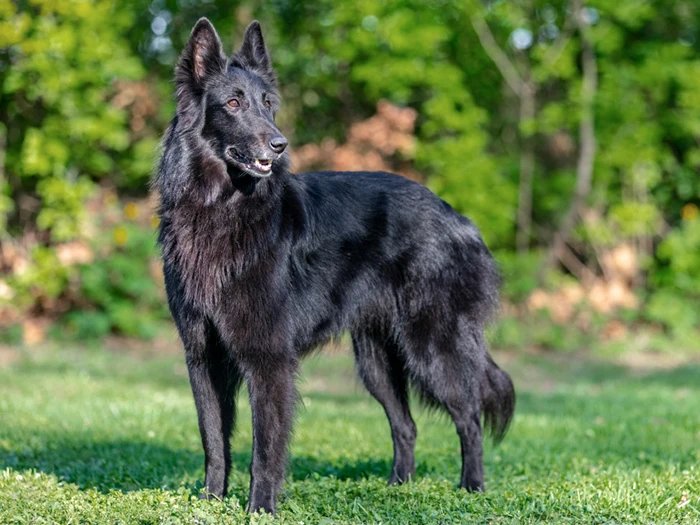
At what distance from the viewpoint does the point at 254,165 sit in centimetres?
429

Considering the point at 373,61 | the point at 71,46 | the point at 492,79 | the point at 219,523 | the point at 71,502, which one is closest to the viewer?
the point at 219,523

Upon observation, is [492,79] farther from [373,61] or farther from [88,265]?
[88,265]

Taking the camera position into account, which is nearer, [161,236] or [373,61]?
[161,236]

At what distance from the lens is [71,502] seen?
416cm

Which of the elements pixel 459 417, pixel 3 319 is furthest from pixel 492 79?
pixel 459 417

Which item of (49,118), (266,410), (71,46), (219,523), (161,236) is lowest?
(219,523)

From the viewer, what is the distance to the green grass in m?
4.18

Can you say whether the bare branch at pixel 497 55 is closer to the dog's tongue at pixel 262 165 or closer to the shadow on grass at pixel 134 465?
the shadow on grass at pixel 134 465

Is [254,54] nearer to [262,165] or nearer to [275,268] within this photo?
[262,165]

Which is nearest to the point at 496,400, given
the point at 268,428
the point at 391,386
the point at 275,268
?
the point at 391,386

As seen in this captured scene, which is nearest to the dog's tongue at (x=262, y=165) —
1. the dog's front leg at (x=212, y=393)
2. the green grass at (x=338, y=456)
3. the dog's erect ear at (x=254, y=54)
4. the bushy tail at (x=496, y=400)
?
the dog's erect ear at (x=254, y=54)

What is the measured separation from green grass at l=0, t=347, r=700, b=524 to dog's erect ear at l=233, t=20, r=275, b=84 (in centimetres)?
186

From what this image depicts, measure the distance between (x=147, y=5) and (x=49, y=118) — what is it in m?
3.38

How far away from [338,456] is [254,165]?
2.43 metres
